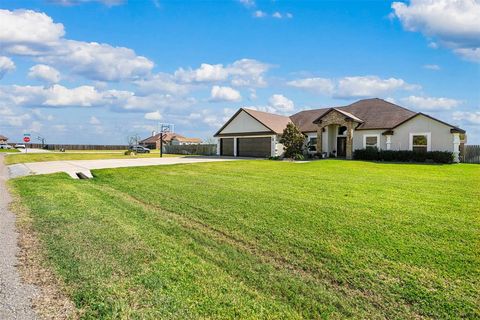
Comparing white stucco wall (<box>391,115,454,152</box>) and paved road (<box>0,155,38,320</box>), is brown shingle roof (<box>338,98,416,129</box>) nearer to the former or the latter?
white stucco wall (<box>391,115,454,152</box>)

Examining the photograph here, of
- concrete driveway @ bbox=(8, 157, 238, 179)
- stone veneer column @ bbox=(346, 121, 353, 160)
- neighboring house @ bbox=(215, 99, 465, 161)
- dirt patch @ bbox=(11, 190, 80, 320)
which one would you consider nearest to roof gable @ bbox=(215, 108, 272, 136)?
neighboring house @ bbox=(215, 99, 465, 161)

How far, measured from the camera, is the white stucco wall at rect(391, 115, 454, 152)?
85.1 ft

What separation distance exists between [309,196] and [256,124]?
26262mm

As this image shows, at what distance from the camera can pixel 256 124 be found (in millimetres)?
35500

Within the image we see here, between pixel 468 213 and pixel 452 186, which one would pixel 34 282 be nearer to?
pixel 468 213

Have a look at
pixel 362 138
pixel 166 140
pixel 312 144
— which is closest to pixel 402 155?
pixel 362 138

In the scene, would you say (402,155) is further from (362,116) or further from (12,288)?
(12,288)

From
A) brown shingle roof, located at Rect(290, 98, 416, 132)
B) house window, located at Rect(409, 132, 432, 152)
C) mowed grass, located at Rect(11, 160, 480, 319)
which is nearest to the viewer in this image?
mowed grass, located at Rect(11, 160, 480, 319)

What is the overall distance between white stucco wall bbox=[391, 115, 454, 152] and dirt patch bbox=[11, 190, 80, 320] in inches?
Answer: 1087

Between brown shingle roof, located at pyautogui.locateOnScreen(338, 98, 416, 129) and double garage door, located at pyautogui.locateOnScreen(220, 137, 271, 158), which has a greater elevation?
brown shingle roof, located at pyautogui.locateOnScreen(338, 98, 416, 129)

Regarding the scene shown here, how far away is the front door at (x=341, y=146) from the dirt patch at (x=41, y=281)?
28.9 m

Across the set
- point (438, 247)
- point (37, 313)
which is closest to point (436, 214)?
point (438, 247)

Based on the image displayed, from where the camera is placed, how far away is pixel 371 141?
29.9m

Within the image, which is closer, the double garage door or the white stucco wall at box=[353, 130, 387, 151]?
the white stucco wall at box=[353, 130, 387, 151]
